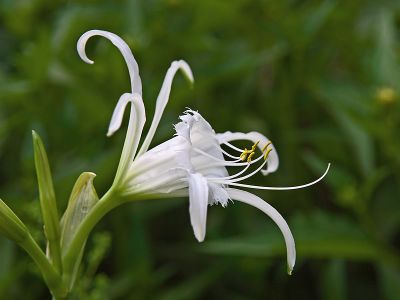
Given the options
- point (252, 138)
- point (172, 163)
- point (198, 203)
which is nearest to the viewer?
Answer: point (198, 203)

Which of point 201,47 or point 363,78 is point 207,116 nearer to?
point 201,47

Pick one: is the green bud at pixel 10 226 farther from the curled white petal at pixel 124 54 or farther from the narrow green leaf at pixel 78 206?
the curled white petal at pixel 124 54

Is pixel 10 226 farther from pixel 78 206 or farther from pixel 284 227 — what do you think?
pixel 284 227

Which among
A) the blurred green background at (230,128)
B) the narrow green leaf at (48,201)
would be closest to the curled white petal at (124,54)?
the narrow green leaf at (48,201)

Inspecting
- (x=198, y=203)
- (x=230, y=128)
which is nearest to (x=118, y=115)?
(x=198, y=203)

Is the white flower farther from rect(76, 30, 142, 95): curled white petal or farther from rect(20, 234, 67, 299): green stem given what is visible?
rect(20, 234, 67, 299): green stem
